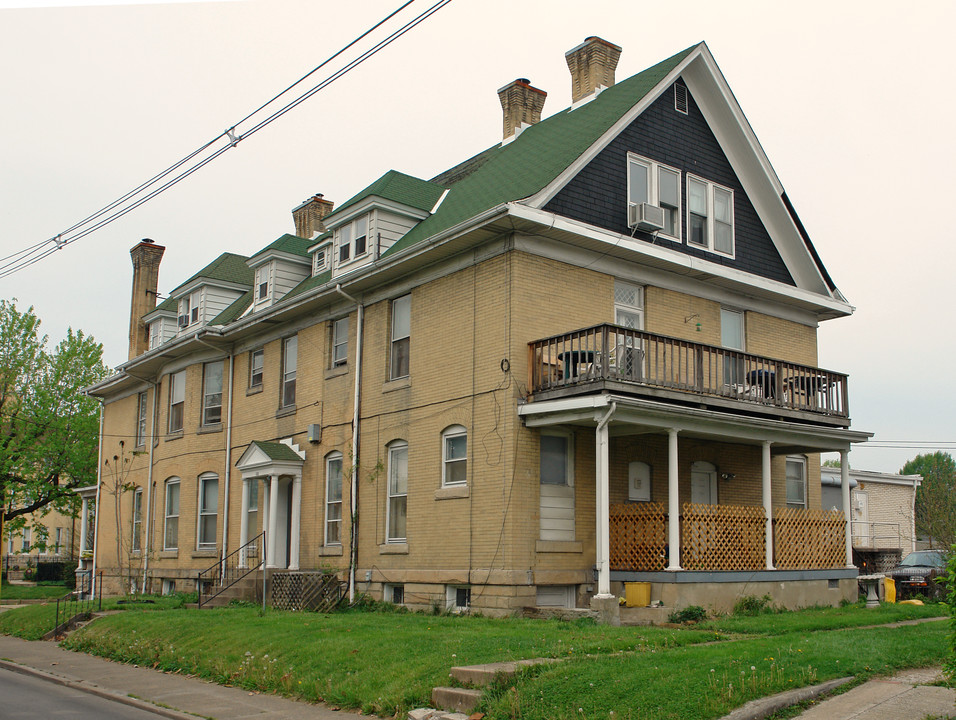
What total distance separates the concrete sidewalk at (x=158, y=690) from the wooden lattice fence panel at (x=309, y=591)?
4.39 metres

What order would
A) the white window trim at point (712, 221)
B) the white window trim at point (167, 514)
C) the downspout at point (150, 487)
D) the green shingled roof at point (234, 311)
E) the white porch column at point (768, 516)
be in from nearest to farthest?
the white porch column at point (768, 516) < the white window trim at point (712, 221) < the white window trim at point (167, 514) < the green shingled roof at point (234, 311) < the downspout at point (150, 487)

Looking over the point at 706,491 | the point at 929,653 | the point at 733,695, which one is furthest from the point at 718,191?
the point at 733,695

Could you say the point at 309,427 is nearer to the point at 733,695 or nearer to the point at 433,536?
the point at 433,536

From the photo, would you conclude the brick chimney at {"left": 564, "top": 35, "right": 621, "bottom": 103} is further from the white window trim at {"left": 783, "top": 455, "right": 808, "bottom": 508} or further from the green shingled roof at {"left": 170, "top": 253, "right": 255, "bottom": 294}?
the green shingled roof at {"left": 170, "top": 253, "right": 255, "bottom": 294}

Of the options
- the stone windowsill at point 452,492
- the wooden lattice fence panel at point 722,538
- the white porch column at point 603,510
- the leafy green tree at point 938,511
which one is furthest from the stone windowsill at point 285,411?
the leafy green tree at point 938,511

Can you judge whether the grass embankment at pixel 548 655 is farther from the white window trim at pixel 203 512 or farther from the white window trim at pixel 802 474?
the white window trim at pixel 203 512

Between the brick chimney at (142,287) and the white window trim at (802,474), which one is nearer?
the white window trim at (802,474)

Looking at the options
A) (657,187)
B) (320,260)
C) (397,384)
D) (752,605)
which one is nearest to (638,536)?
(752,605)

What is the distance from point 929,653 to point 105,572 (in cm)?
2780

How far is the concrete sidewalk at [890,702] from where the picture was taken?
935 centimetres

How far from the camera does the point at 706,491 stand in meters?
21.3

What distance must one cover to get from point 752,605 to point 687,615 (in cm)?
210

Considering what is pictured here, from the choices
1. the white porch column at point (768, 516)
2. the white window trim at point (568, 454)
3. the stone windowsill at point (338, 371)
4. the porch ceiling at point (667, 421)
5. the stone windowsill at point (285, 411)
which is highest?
the stone windowsill at point (338, 371)

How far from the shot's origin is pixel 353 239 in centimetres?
2389
